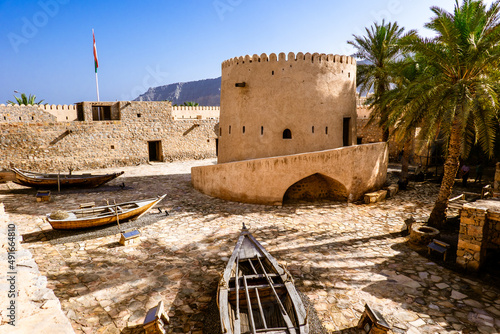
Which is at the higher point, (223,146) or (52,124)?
(52,124)

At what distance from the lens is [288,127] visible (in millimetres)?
12672

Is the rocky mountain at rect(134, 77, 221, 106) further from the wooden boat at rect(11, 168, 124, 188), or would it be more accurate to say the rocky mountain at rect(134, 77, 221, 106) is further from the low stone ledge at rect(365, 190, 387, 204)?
the low stone ledge at rect(365, 190, 387, 204)

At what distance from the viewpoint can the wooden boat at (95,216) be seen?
7573 mm

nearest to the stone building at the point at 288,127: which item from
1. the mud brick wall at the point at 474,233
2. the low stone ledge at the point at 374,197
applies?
the low stone ledge at the point at 374,197

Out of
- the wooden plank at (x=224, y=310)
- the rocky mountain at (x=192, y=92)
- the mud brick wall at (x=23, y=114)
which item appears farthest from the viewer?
the rocky mountain at (x=192, y=92)

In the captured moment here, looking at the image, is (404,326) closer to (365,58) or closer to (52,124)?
(365,58)

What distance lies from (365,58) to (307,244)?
11.5m

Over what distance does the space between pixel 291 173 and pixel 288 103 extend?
3613mm

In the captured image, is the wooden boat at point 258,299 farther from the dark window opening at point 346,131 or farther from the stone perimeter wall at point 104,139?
the stone perimeter wall at point 104,139

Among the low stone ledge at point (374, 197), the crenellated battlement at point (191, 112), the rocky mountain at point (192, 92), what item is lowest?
the low stone ledge at point (374, 197)

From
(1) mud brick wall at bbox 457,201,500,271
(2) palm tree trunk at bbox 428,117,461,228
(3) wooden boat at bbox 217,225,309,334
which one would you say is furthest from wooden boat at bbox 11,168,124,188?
(1) mud brick wall at bbox 457,201,500,271

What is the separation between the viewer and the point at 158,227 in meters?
8.66

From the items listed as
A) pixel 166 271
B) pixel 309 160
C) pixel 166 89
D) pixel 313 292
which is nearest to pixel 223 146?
pixel 309 160

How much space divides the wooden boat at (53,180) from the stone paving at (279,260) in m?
1.59
